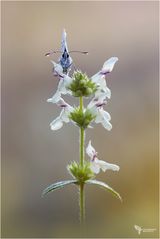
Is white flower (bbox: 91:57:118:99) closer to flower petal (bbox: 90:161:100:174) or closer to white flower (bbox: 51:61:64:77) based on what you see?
white flower (bbox: 51:61:64:77)

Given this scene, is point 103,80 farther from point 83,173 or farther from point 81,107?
point 83,173

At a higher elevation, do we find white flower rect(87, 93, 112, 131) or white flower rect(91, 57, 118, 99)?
white flower rect(91, 57, 118, 99)

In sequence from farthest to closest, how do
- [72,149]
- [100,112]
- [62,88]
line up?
[72,149], [100,112], [62,88]

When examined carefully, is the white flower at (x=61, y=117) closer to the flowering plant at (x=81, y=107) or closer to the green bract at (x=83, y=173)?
the flowering plant at (x=81, y=107)

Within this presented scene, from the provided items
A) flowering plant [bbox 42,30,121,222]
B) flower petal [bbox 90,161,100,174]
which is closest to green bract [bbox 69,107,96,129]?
flowering plant [bbox 42,30,121,222]

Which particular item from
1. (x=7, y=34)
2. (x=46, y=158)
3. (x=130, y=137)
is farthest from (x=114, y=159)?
(x=7, y=34)

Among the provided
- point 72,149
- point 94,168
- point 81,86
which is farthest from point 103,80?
point 72,149

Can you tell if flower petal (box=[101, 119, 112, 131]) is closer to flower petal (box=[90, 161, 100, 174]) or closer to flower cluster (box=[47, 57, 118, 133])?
flower cluster (box=[47, 57, 118, 133])
